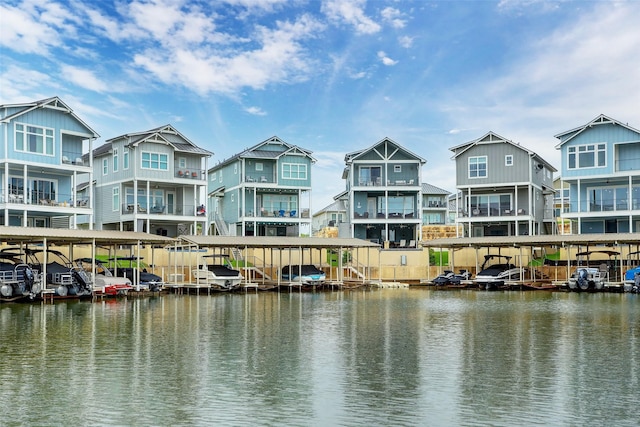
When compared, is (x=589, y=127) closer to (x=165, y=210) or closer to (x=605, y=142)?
(x=605, y=142)

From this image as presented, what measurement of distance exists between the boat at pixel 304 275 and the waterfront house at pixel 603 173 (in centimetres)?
2171

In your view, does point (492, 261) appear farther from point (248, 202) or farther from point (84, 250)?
point (84, 250)

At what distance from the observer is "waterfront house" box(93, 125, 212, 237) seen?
56000mm

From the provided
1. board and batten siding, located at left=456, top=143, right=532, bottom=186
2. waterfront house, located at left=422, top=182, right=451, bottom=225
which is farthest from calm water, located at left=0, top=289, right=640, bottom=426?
waterfront house, located at left=422, top=182, right=451, bottom=225

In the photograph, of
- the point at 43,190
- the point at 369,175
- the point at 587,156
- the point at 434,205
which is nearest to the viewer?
the point at 43,190

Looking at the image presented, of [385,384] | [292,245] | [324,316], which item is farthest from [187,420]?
[292,245]

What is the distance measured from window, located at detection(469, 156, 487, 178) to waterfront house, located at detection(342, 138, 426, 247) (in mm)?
5602

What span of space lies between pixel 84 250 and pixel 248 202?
1856 cm

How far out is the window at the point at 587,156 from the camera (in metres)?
56.9

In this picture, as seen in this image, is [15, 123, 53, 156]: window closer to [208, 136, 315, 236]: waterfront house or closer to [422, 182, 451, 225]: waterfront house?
[208, 136, 315, 236]: waterfront house

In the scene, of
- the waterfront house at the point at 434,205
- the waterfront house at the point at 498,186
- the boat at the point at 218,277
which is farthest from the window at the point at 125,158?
the waterfront house at the point at 434,205

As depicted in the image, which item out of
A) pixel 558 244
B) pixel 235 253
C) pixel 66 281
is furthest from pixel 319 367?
pixel 235 253

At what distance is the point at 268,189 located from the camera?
6500cm

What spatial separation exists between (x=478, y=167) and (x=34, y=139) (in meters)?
37.3
